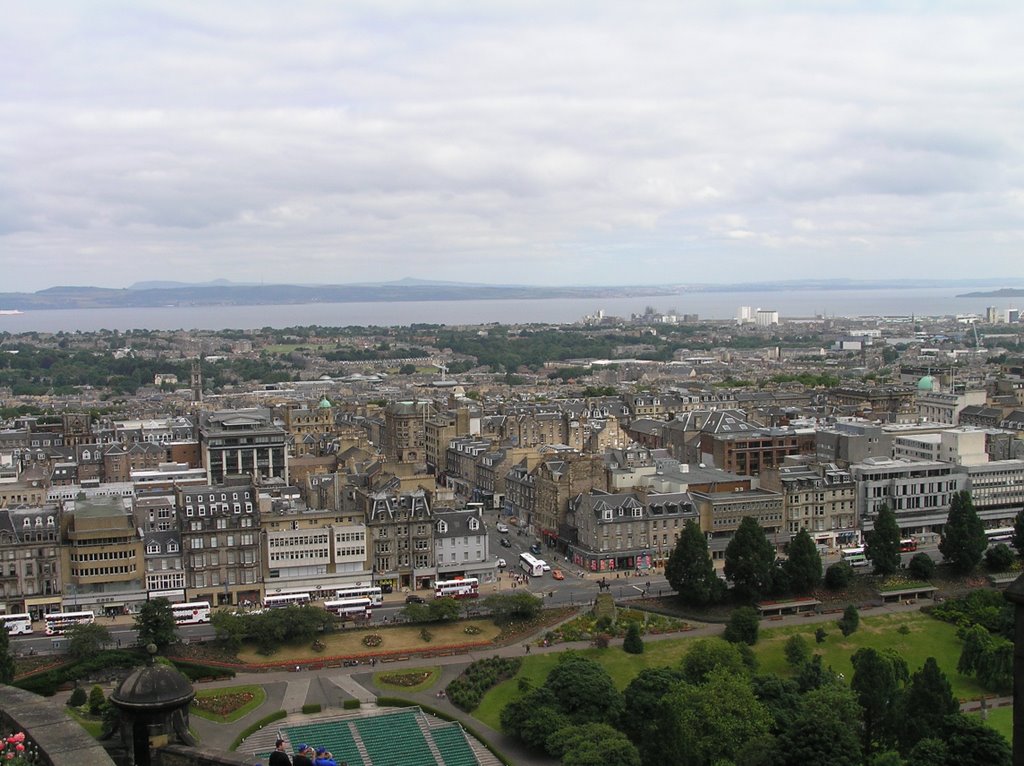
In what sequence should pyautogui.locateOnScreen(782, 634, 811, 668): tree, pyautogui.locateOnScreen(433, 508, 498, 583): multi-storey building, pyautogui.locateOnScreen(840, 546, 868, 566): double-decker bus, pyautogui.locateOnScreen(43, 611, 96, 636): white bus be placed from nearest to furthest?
pyautogui.locateOnScreen(782, 634, 811, 668): tree, pyautogui.locateOnScreen(43, 611, 96, 636): white bus, pyautogui.locateOnScreen(433, 508, 498, 583): multi-storey building, pyautogui.locateOnScreen(840, 546, 868, 566): double-decker bus

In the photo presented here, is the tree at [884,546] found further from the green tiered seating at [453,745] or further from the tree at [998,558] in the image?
the green tiered seating at [453,745]

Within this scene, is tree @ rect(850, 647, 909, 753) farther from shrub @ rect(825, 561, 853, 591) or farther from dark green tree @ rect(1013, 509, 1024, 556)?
dark green tree @ rect(1013, 509, 1024, 556)

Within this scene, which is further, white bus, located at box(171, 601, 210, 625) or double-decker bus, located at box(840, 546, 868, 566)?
double-decker bus, located at box(840, 546, 868, 566)

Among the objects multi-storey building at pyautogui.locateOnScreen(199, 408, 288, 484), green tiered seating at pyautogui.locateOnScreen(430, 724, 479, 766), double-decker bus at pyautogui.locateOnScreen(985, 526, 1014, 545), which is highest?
multi-storey building at pyautogui.locateOnScreen(199, 408, 288, 484)

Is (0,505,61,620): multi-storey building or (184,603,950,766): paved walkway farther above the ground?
(0,505,61,620): multi-storey building

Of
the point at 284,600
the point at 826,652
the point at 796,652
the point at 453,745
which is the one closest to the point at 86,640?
the point at 284,600

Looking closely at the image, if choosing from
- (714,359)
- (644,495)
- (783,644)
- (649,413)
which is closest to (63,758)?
(783,644)

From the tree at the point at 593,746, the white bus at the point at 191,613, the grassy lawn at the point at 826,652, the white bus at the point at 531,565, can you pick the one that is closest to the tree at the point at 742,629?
the grassy lawn at the point at 826,652

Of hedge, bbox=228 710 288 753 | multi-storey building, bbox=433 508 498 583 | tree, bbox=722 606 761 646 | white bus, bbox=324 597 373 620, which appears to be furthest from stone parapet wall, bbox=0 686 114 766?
multi-storey building, bbox=433 508 498 583

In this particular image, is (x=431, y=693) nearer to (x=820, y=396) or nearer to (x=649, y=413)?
(x=649, y=413)
